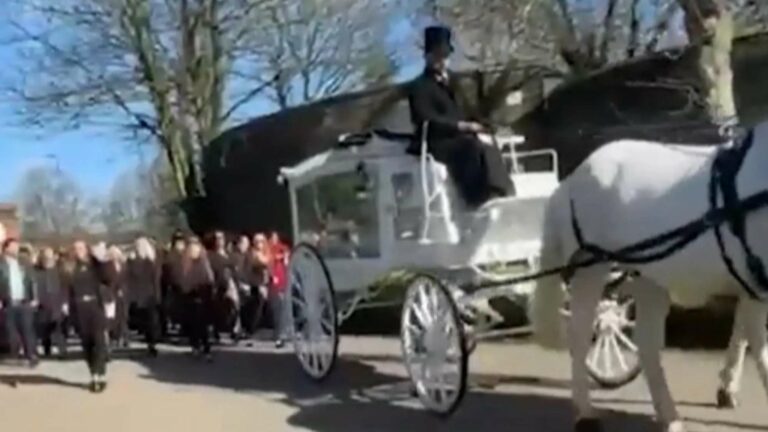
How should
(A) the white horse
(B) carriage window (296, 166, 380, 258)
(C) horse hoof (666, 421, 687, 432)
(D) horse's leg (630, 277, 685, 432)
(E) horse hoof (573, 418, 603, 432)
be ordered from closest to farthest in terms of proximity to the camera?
(A) the white horse, (C) horse hoof (666, 421, 687, 432), (D) horse's leg (630, 277, 685, 432), (E) horse hoof (573, 418, 603, 432), (B) carriage window (296, 166, 380, 258)

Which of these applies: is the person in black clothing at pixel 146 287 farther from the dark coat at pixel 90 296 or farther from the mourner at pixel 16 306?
the dark coat at pixel 90 296

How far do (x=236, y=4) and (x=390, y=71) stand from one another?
6034mm

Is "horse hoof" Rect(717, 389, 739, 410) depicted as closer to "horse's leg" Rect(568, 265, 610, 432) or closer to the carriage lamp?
"horse's leg" Rect(568, 265, 610, 432)

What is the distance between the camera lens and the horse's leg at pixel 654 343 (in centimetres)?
942

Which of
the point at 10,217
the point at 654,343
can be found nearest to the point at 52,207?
the point at 10,217

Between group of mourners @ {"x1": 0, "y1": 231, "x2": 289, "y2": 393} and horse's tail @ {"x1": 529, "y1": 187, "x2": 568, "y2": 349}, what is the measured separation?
6.26 m

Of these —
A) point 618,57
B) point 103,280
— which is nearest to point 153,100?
point 618,57

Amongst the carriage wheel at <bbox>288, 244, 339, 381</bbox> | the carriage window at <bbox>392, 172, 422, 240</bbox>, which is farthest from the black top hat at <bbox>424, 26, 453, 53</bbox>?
the carriage wheel at <bbox>288, 244, 339, 381</bbox>

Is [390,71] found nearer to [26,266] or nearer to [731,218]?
[26,266]

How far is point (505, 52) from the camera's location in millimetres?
25781

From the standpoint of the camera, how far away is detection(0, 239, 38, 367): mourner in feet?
59.0

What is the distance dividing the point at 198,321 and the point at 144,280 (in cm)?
196

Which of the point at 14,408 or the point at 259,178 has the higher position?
the point at 259,178

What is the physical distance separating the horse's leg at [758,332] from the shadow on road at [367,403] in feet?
3.14
